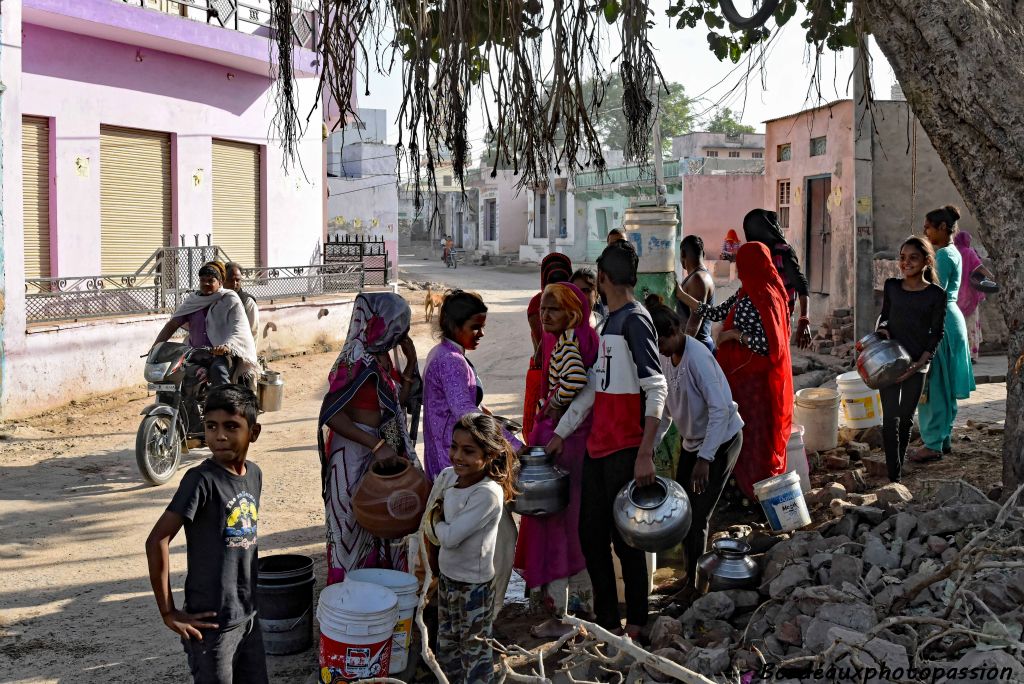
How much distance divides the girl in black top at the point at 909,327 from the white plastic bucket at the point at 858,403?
1.08 meters

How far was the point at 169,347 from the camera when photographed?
24.6ft

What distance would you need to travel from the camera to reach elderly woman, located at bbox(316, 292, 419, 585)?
14.0 feet

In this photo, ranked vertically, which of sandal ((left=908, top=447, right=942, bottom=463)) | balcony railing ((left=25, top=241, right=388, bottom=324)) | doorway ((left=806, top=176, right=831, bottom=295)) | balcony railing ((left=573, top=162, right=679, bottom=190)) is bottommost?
sandal ((left=908, top=447, right=942, bottom=463))

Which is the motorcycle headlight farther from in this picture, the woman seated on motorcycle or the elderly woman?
the elderly woman

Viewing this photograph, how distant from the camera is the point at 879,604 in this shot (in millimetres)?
3740

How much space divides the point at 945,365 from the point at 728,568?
2.89 meters

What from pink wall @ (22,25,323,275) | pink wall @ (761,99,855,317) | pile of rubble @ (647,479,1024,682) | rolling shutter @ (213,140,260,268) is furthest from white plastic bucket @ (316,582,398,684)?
rolling shutter @ (213,140,260,268)

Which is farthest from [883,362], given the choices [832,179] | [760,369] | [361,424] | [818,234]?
[818,234]

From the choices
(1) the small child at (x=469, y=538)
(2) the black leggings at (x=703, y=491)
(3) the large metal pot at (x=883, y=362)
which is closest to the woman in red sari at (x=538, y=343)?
(2) the black leggings at (x=703, y=491)

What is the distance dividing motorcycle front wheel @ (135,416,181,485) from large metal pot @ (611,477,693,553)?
4.26 metres

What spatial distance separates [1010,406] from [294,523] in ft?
14.1

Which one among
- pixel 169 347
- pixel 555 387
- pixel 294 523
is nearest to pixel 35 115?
pixel 169 347

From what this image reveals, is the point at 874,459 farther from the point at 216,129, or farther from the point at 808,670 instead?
the point at 216,129

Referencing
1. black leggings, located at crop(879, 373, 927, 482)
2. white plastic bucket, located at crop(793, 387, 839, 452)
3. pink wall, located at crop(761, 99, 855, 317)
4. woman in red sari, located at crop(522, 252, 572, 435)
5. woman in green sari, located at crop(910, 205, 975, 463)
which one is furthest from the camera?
pink wall, located at crop(761, 99, 855, 317)
